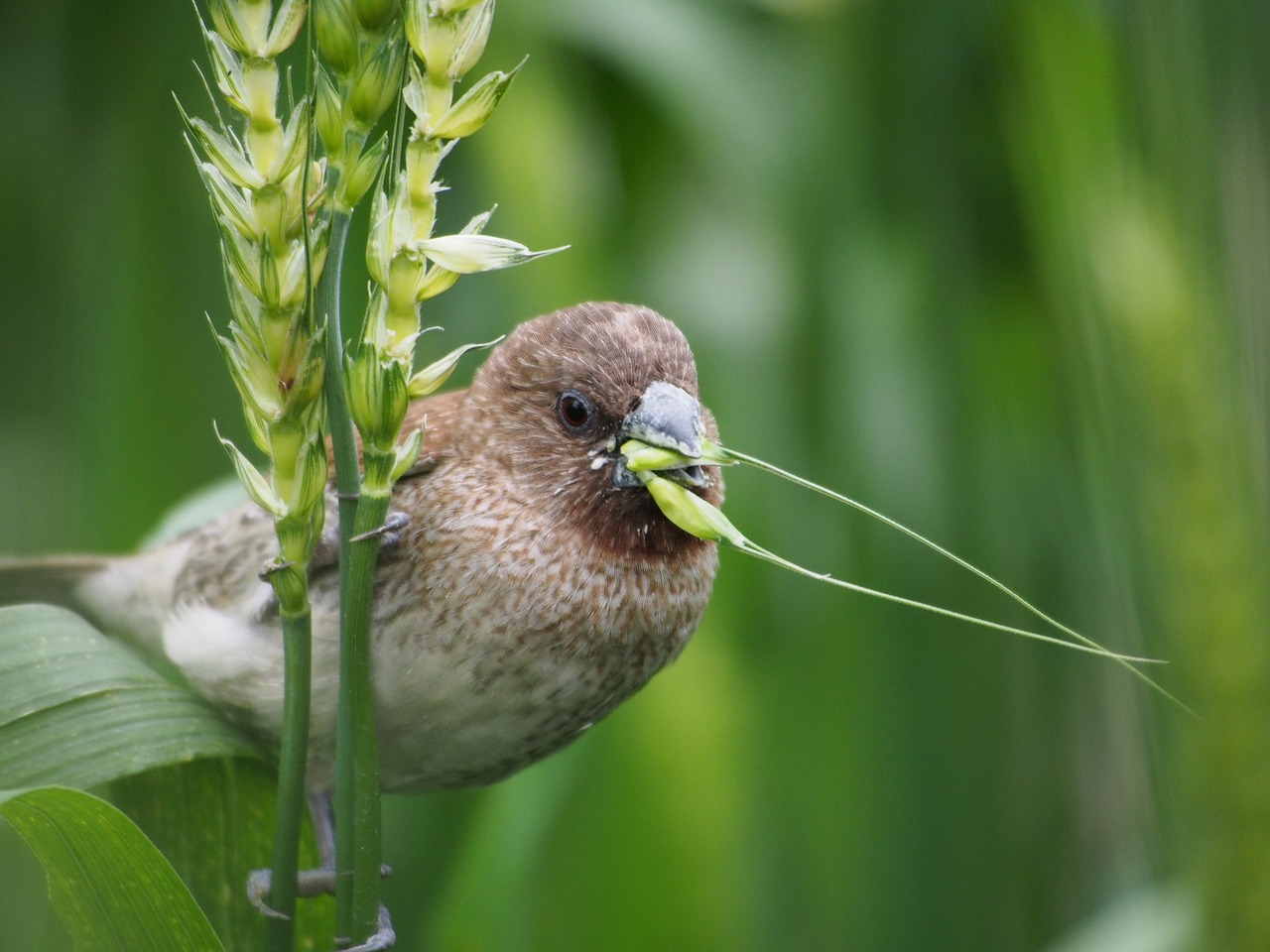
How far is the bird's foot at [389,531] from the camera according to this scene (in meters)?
1.06

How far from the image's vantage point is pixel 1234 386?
0.77m

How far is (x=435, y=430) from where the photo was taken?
6.08 feet

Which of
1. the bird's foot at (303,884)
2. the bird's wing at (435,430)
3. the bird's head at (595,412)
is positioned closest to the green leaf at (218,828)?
the bird's foot at (303,884)

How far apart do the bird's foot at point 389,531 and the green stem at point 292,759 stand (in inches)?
3.2

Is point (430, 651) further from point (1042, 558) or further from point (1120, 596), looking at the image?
point (1042, 558)

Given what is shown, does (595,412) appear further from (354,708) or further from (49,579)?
(49,579)

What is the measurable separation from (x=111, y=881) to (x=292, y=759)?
21 cm

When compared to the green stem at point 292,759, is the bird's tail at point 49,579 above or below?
above

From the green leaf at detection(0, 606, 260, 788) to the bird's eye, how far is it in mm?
550

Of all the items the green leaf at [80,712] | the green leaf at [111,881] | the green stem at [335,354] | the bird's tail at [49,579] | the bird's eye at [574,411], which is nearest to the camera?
the green stem at [335,354]

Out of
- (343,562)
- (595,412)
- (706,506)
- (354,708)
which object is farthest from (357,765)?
(595,412)

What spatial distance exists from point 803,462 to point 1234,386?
1709 mm

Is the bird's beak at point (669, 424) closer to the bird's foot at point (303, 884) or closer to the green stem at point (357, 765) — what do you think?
the green stem at point (357, 765)

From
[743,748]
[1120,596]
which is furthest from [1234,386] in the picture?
[743,748]
